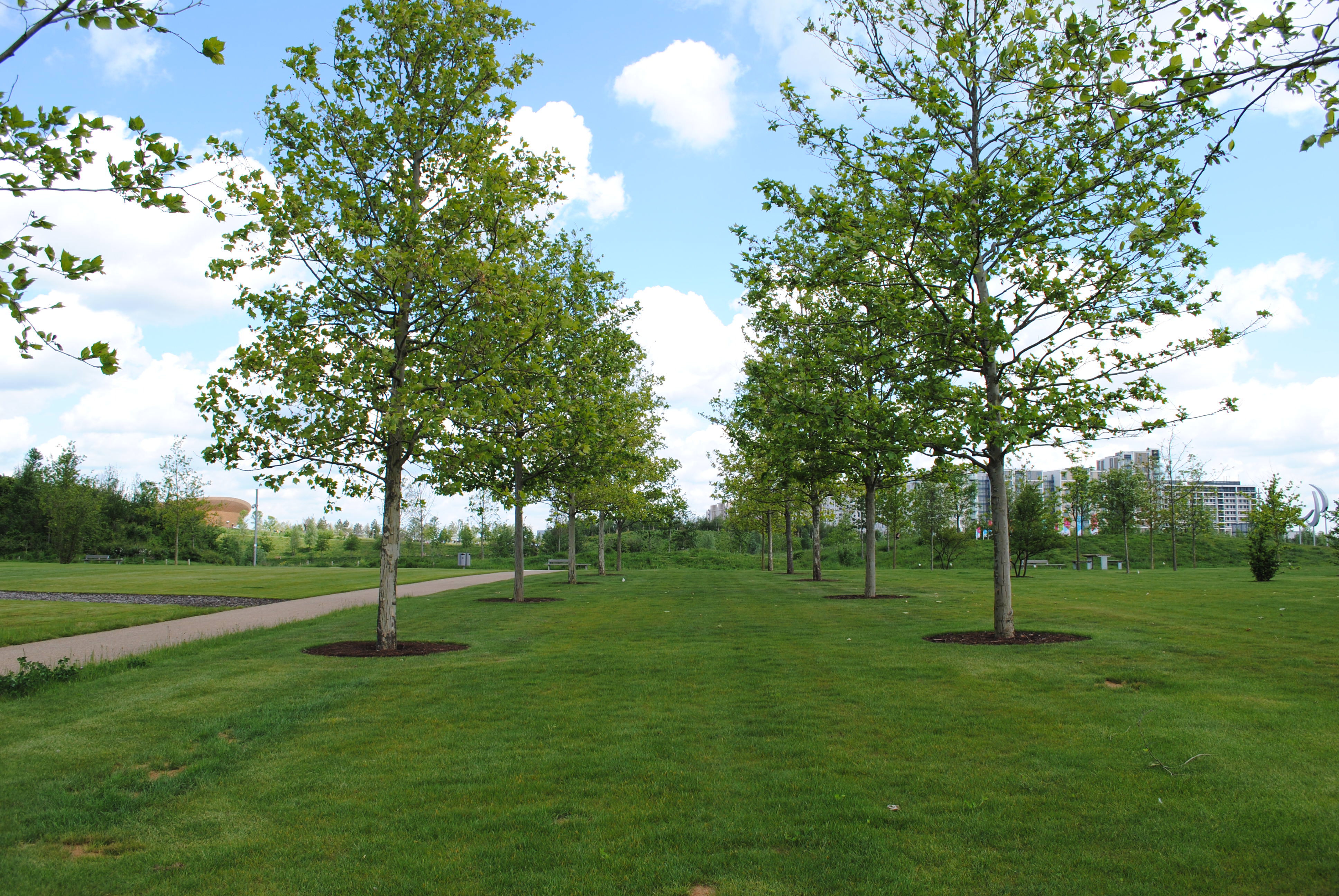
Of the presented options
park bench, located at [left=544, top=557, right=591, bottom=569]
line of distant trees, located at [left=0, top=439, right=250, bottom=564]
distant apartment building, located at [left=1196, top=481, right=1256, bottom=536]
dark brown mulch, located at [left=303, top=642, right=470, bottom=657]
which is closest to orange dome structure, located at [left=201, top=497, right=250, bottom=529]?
line of distant trees, located at [left=0, top=439, right=250, bottom=564]

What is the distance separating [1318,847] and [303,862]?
565 centimetres

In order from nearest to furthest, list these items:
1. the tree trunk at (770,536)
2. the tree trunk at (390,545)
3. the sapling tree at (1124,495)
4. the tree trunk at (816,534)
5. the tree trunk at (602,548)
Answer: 1. the tree trunk at (390,545)
2. the tree trunk at (816,534)
3. the tree trunk at (602,548)
4. the tree trunk at (770,536)
5. the sapling tree at (1124,495)

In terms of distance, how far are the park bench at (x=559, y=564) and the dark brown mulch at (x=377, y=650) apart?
33.4 m

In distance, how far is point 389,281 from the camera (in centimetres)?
1103

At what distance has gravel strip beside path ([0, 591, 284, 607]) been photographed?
2089cm

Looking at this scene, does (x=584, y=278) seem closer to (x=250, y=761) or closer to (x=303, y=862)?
(x=250, y=761)

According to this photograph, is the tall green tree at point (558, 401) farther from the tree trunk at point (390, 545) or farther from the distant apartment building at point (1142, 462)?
the distant apartment building at point (1142, 462)

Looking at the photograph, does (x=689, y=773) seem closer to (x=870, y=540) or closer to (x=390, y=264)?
(x=390, y=264)

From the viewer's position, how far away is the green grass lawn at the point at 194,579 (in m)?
25.1

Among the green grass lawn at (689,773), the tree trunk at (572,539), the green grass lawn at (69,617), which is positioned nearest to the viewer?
the green grass lawn at (689,773)

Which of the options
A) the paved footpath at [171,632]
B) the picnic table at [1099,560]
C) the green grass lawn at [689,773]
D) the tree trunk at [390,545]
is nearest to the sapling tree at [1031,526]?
the picnic table at [1099,560]

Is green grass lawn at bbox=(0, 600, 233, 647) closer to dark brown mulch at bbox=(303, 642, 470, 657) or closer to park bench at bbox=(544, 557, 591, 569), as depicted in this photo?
dark brown mulch at bbox=(303, 642, 470, 657)

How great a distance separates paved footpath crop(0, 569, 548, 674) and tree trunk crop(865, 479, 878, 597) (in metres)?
12.4

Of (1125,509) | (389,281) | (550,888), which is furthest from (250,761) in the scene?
(1125,509)
